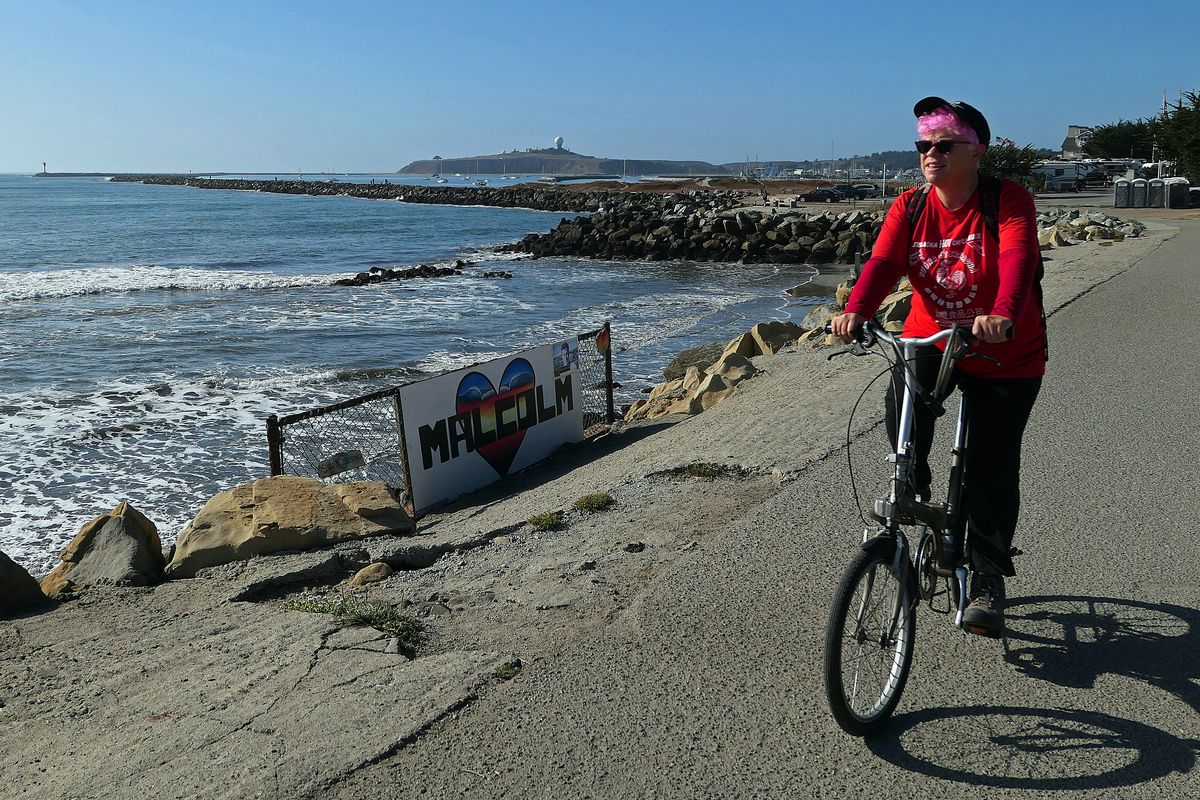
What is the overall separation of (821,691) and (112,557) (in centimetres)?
489

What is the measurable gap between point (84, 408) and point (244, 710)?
11892 mm

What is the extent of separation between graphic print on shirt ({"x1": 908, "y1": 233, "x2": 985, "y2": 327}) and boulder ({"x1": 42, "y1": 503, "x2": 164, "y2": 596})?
16.9 feet

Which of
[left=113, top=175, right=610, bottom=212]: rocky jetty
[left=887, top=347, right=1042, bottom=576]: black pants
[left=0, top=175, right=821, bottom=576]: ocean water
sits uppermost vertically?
[left=113, top=175, right=610, bottom=212]: rocky jetty

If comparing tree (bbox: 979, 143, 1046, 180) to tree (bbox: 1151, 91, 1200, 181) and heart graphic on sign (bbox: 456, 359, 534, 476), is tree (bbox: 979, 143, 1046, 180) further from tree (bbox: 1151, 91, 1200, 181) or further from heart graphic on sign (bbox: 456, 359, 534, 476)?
heart graphic on sign (bbox: 456, 359, 534, 476)

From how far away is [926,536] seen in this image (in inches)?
137

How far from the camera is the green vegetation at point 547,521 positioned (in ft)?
19.5

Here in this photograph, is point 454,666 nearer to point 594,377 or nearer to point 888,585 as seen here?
point 888,585

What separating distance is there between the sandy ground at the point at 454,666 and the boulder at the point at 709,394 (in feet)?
13.7

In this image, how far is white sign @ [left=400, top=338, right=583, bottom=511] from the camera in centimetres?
801

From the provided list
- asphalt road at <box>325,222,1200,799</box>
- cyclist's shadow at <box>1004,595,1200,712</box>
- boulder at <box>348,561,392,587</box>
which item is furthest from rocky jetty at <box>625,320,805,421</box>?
cyclist's shadow at <box>1004,595,1200,712</box>

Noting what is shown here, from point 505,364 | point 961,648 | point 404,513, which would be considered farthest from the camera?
point 505,364

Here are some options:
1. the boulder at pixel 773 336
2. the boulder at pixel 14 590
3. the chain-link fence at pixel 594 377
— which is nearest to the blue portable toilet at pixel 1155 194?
the boulder at pixel 773 336

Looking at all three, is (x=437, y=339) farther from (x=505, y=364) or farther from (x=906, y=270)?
(x=906, y=270)

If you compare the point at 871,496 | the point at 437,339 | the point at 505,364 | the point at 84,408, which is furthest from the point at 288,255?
the point at 871,496
